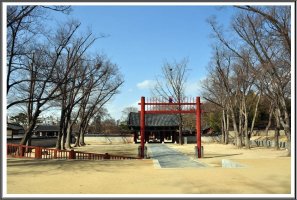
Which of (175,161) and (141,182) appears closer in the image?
(141,182)

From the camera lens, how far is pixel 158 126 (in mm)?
50188

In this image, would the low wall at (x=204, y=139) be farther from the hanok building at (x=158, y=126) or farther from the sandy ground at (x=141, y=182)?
the sandy ground at (x=141, y=182)

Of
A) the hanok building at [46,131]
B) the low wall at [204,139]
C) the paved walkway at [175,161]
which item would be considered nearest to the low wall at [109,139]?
the hanok building at [46,131]

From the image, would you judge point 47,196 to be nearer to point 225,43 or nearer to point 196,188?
point 196,188

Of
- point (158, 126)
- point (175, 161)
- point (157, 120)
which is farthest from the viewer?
point (157, 120)

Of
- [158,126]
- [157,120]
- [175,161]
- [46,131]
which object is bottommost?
[175,161]

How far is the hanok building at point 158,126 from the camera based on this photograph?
50094 mm

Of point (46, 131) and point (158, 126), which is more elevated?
point (158, 126)

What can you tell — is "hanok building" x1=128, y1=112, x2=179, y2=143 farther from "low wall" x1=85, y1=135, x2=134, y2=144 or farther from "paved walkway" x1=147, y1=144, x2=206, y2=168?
"paved walkway" x1=147, y1=144, x2=206, y2=168

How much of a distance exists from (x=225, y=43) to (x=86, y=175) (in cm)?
1716

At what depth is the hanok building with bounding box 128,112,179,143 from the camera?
50.1 metres

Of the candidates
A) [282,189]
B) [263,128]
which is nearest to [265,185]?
[282,189]

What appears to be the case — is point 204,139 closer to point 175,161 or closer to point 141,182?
point 175,161

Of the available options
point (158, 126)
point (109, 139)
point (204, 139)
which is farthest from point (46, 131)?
point (204, 139)
